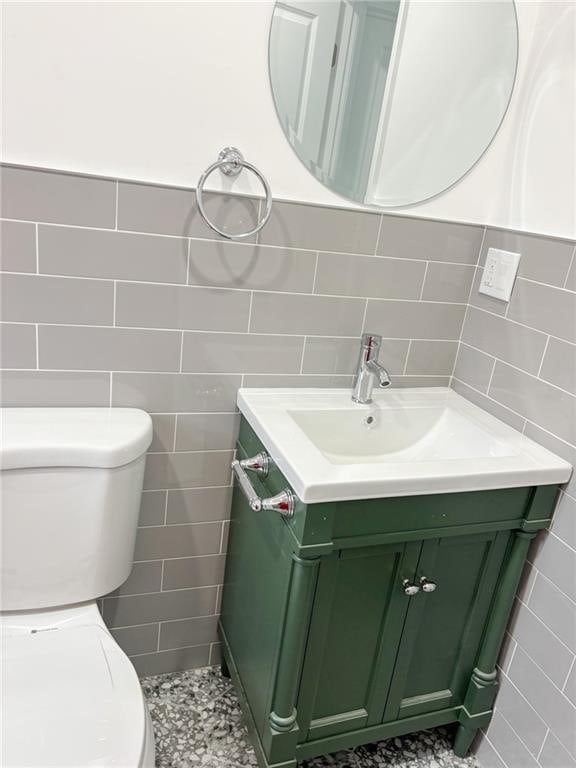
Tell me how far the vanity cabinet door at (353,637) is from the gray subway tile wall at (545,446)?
307 mm

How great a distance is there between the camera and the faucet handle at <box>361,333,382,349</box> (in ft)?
4.57

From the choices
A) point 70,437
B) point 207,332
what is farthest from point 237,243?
point 70,437

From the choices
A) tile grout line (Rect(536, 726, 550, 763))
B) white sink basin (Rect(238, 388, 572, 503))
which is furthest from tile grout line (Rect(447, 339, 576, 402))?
tile grout line (Rect(536, 726, 550, 763))

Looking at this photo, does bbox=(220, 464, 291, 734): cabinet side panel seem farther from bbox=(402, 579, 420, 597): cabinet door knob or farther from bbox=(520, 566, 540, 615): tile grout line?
bbox=(520, 566, 540, 615): tile grout line

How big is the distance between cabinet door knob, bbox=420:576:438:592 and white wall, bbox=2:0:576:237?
0.78 m

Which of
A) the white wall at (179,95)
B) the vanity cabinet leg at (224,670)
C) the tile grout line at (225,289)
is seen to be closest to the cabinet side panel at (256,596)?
the vanity cabinet leg at (224,670)

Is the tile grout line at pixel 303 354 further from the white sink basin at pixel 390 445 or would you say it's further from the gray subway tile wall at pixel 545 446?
the gray subway tile wall at pixel 545 446

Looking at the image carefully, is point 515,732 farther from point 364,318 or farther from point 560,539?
point 364,318

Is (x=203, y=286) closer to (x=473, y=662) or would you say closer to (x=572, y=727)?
(x=473, y=662)

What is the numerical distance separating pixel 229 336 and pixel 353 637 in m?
0.70

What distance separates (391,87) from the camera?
4.38 ft

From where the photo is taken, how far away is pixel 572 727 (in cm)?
124

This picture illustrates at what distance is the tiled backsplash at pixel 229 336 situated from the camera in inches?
48.3

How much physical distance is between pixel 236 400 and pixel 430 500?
1.67 ft
